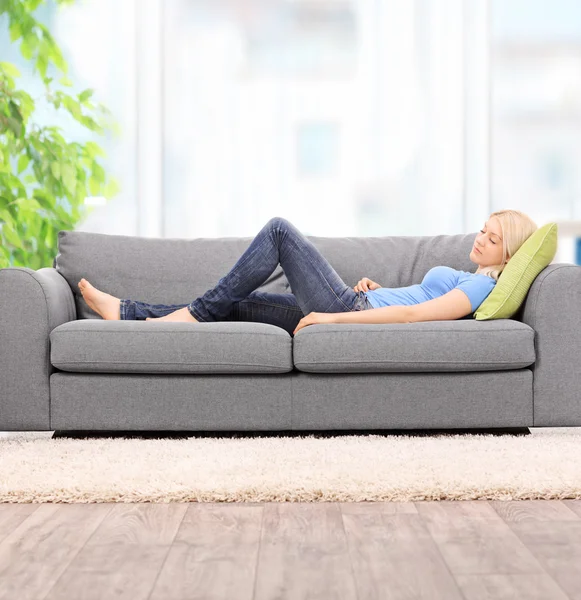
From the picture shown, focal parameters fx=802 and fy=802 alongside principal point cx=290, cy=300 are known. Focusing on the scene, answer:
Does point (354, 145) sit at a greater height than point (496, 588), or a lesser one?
greater

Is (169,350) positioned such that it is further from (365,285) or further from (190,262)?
(365,285)

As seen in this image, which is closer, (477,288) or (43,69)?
(477,288)

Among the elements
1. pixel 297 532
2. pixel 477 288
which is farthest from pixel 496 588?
pixel 477 288

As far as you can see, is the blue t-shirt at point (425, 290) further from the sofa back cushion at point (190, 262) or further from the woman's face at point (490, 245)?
the sofa back cushion at point (190, 262)

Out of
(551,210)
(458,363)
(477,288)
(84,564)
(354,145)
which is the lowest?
(84,564)

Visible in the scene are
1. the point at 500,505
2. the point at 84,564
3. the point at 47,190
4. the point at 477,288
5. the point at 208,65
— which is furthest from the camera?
the point at 208,65

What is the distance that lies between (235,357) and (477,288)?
96 centimetres

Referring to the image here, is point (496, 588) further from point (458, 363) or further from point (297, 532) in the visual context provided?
point (458, 363)

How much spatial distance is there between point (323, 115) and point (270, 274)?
1.82 m

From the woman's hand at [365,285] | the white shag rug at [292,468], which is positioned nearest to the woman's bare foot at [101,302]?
the white shag rug at [292,468]

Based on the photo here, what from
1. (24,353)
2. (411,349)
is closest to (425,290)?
(411,349)

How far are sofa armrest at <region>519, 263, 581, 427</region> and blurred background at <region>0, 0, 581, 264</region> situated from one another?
1781mm

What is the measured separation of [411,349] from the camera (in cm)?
283

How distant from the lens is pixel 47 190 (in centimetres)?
441
